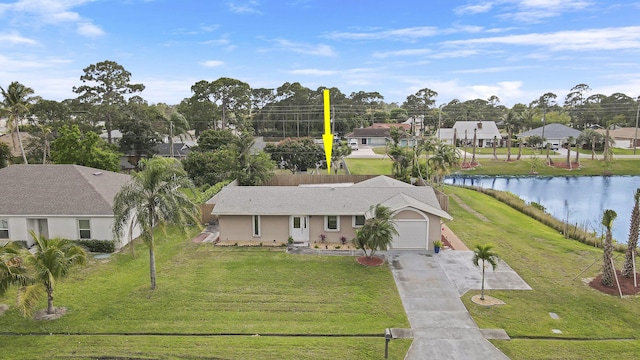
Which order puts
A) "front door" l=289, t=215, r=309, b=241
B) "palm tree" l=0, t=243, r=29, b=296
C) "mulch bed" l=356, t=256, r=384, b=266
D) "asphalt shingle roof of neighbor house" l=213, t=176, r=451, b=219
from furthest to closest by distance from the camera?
"front door" l=289, t=215, r=309, b=241 → "asphalt shingle roof of neighbor house" l=213, t=176, r=451, b=219 → "mulch bed" l=356, t=256, r=384, b=266 → "palm tree" l=0, t=243, r=29, b=296

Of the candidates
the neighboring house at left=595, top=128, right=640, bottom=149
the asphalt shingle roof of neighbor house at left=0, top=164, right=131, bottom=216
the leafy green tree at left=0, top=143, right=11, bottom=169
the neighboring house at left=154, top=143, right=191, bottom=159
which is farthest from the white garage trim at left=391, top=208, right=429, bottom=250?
the neighboring house at left=595, top=128, right=640, bottom=149

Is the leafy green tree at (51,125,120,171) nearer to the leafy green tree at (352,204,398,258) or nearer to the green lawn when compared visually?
the green lawn

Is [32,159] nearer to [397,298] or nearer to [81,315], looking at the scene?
[81,315]

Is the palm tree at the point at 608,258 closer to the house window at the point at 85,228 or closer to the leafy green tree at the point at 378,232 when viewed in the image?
A: the leafy green tree at the point at 378,232

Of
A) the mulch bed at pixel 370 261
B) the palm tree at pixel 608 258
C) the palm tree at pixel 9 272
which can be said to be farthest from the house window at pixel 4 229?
the palm tree at pixel 608 258

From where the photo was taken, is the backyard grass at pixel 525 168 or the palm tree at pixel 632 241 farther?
the backyard grass at pixel 525 168

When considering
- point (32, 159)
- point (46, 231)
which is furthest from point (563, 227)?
point (32, 159)
